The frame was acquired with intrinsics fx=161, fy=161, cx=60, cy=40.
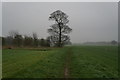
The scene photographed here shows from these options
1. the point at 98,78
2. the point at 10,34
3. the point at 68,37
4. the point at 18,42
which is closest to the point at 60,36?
the point at 68,37

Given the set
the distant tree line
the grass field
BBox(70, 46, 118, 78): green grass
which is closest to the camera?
the grass field

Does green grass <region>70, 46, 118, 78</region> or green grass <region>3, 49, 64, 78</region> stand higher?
green grass <region>3, 49, 64, 78</region>

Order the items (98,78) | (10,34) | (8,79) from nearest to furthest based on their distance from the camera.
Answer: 1. (8,79)
2. (98,78)
3. (10,34)

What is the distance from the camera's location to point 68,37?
195 feet

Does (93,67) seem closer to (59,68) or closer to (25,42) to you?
(59,68)

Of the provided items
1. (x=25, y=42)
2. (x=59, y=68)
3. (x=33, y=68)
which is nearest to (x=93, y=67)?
(x=59, y=68)

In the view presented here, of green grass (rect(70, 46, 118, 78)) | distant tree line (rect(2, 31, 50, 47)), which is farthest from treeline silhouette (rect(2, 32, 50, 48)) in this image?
green grass (rect(70, 46, 118, 78))

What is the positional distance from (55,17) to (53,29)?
4867 millimetres

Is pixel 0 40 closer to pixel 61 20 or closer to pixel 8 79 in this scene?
pixel 61 20

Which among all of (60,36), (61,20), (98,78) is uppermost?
(61,20)

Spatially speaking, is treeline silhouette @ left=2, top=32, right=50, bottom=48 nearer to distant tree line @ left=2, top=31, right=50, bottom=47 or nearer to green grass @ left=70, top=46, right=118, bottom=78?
distant tree line @ left=2, top=31, right=50, bottom=47

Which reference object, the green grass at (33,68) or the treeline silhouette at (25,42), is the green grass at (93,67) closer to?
the green grass at (33,68)

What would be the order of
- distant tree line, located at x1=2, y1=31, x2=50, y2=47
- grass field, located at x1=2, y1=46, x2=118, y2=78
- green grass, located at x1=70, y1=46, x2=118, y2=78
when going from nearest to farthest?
grass field, located at x1=2, y1=46, x2=118, y2=78 → green grass, located at x1=70, y1=46, x2=118, y2=78 → distant tree line, located at x1=2, y1=31, x2=50, y2=47

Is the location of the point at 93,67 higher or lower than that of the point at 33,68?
lower
